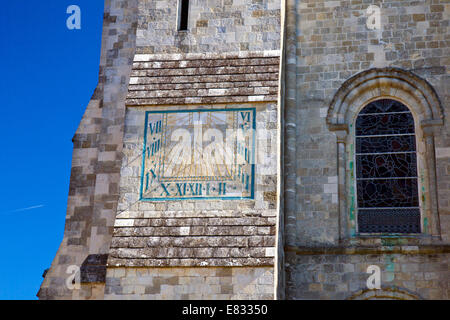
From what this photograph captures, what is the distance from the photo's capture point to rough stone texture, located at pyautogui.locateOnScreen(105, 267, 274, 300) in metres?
9.75

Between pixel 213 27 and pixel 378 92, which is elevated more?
pixel 213 27

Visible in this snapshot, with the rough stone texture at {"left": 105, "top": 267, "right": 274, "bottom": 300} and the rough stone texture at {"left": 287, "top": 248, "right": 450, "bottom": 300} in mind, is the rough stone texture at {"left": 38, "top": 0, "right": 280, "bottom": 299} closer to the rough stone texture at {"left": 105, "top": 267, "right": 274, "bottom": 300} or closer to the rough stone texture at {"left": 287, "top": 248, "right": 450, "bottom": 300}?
the rough stone texture at {"left": 105, "top": 267, "right": 274, "bottom": 300}

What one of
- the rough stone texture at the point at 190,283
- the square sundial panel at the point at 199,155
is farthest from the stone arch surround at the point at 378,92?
the rough stone texture at the point at 190,283

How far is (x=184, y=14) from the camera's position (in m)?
12.0

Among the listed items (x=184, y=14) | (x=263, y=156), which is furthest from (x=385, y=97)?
(x=184, y=14)

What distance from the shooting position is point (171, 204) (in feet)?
34.7

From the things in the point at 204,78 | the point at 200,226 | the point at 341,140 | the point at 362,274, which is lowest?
the point at 362,274

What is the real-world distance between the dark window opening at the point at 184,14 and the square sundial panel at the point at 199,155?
1.76 m

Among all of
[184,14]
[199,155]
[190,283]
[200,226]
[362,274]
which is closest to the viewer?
[190,283]

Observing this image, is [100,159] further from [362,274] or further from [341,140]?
[362,274]

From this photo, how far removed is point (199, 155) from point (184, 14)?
9.13 ft

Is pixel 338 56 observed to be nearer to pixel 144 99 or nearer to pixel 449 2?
pixel 449 2

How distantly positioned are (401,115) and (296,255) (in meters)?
3.16
